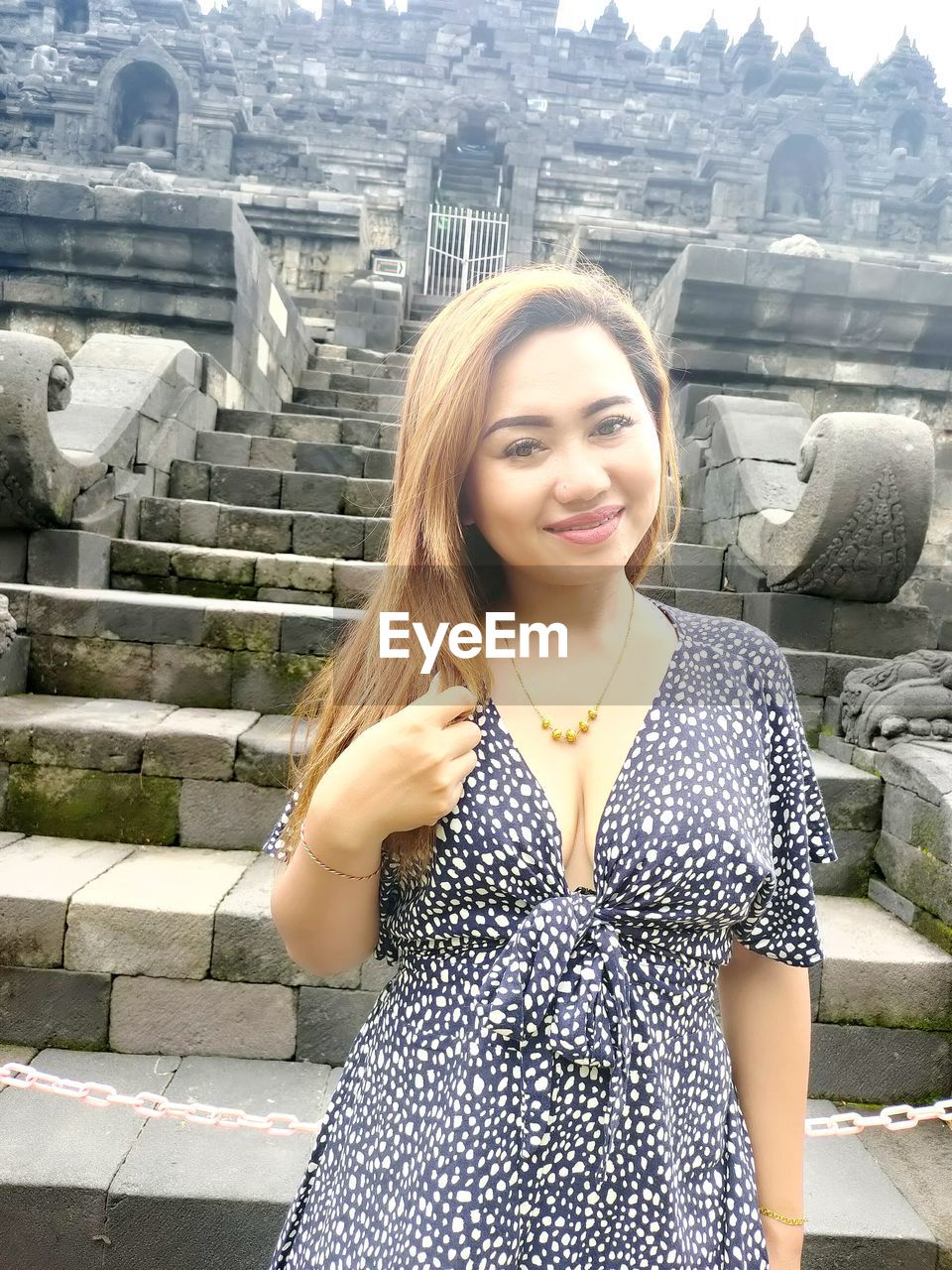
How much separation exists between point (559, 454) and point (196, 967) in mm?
1893

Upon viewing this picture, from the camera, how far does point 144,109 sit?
1895cm

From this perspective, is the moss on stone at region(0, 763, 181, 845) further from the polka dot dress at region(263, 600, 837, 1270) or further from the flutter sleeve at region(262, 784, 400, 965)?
the polka dot dress at region(263, 600, 837, 1270)

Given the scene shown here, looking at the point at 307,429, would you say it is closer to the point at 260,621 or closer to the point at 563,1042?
the point at 260,621

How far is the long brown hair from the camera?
943mm

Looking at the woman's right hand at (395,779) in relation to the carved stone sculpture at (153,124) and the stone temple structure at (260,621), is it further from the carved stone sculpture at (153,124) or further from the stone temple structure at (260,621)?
the carved stone sculpture at (153,124)

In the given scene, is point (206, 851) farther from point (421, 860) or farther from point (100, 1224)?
point (421, 860)

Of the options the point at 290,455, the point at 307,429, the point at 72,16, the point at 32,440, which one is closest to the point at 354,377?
the point at 307,429

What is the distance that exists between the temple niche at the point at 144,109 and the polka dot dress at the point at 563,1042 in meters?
21.2

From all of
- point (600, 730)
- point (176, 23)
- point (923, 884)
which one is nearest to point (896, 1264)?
point (923, 884)

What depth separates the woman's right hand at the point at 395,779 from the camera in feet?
2.79

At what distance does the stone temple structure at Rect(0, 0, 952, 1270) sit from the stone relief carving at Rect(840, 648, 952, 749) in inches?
0.5

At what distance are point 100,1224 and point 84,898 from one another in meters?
0.77

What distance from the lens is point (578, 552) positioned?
929mm

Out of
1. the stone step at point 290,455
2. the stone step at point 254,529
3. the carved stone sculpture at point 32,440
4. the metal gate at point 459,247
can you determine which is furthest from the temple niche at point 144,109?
the carved stone sculpture at point 32,440
